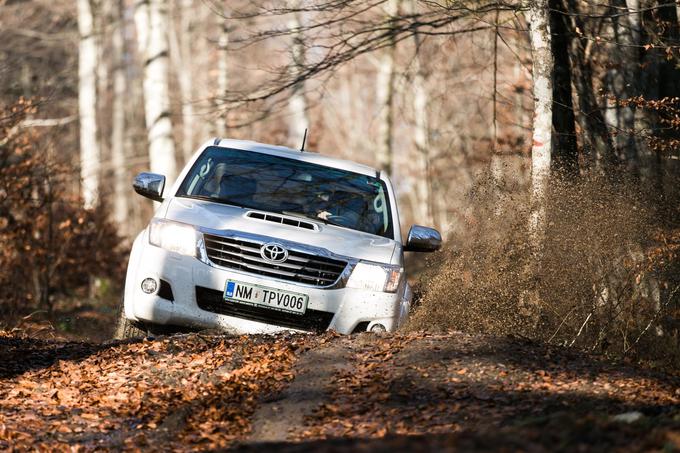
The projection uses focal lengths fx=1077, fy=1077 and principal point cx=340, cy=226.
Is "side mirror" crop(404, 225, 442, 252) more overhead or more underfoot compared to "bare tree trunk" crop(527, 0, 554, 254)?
more underfoot

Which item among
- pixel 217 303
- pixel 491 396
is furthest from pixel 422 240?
pixel 491 396

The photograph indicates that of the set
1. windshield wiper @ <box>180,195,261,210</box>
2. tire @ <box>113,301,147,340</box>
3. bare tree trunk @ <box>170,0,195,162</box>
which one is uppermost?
bare tree trunk @ <box>170,0,195,162</box>

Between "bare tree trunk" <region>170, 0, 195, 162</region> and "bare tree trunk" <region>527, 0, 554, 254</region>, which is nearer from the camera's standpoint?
"bare tree trunk" <region>527, 0, 554, 254</region>

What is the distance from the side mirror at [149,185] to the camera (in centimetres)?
924

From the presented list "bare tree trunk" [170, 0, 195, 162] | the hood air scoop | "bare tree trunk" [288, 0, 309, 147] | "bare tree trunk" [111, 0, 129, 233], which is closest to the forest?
"bare tree trunk" [288, 0, 309, 147]

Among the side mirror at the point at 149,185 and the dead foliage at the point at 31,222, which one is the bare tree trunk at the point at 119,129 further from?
the side mirror at the point at 149,185

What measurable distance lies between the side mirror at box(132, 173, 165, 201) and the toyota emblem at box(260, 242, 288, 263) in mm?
1484

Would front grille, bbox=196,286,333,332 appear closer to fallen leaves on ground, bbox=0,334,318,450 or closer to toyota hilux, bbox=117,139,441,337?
toyota hilux, bbox=117,139,441,337

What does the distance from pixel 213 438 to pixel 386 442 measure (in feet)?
5.04

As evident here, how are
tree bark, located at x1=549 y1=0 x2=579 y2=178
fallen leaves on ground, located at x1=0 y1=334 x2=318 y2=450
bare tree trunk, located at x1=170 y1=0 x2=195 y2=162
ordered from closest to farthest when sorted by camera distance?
fallen leaves on ground, located at x1=0 y1=334 x2=318 y2=450 → tree bark, located at x1=549 y1=0 x2=579 y2=178 → bare tree trunk, located at x1=170 y1=0 x2=195 y2=162

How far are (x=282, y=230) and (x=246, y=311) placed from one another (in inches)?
28.0

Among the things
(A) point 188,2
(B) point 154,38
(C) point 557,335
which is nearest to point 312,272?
(C) point 557,335

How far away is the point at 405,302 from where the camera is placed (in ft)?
29.6

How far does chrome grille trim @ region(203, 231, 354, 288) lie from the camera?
8.30 metres
